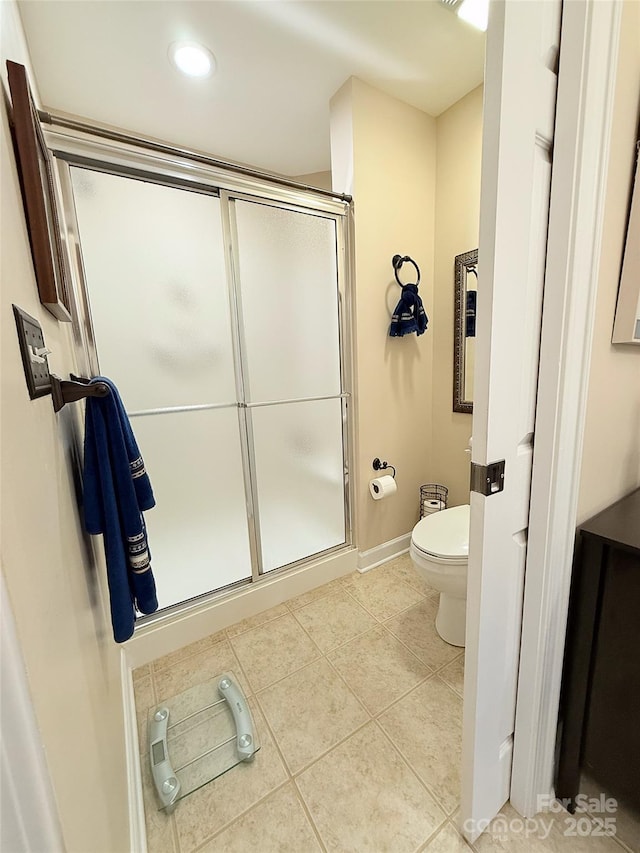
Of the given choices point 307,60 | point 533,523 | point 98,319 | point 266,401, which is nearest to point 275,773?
point 533,523

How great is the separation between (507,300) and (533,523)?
1.87 ft

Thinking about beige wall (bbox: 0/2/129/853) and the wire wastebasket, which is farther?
the wire wastebasket

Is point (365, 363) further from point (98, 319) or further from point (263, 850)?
point (263, 850)

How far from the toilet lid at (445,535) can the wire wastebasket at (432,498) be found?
51 cm

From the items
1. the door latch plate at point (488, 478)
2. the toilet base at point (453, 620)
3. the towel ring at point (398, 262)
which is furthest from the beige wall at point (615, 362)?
the towel ring at point (398, 262)

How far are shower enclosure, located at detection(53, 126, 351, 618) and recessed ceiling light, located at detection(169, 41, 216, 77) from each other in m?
0.59

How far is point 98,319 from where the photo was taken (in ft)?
4.96

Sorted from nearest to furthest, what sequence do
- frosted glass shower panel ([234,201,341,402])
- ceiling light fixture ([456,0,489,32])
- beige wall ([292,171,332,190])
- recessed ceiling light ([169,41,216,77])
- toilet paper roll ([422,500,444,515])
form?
ceiling light fixture ([456,0,489,32])
recessed ceiling light ([169,41,216,77])
frosted glass shower panel ([234,201,341,402])
toilet paper roll ([422,500,444,515])
beige wall ([292,171,332,190])

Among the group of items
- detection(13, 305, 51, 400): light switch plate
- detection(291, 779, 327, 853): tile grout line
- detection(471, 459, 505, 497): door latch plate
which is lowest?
detection(291, 779, 327, 853): tile grout line

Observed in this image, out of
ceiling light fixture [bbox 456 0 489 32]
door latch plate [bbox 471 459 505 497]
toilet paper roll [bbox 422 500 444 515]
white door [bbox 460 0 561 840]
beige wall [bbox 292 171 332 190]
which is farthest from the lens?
beige wall [bbox 292 171 332 190]

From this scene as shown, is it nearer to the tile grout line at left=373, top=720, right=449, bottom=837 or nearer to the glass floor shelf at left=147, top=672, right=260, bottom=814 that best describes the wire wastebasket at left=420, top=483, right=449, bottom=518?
the tile grout line at left=373, top=720, right=449, bottom=837

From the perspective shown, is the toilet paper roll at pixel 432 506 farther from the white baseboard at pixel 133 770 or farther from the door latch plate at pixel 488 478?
the white baseboard at pixel 133 770

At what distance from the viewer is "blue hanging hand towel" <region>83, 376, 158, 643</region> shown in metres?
0.88

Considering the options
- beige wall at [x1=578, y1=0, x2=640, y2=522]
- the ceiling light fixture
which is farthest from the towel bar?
the ceiling light fixture
